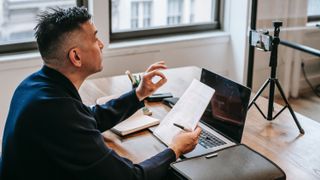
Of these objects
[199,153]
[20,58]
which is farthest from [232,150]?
[20,58]

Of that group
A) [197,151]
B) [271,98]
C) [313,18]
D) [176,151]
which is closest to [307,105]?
[313,18]

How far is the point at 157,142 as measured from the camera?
1732 mm

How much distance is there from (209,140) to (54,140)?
25.2 inches

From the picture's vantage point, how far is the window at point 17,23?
2930mm

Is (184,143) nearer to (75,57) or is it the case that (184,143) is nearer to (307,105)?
(75,57)

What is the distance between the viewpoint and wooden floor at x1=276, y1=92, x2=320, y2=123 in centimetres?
364

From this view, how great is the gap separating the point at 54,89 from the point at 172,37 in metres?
2.10

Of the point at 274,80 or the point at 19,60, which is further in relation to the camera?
the point at 19,60

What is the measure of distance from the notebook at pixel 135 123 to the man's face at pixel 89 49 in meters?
0.38

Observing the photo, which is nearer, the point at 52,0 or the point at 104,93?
the point at 104,93

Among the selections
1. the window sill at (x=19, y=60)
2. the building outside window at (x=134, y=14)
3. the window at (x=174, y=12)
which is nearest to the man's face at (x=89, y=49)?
the window sill at (x=19, y=60)

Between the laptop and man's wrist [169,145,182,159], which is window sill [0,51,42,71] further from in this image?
man's wrist [169,145,182,159]

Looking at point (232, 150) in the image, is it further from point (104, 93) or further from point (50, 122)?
point (104, 93)

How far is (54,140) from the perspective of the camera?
1.27m
